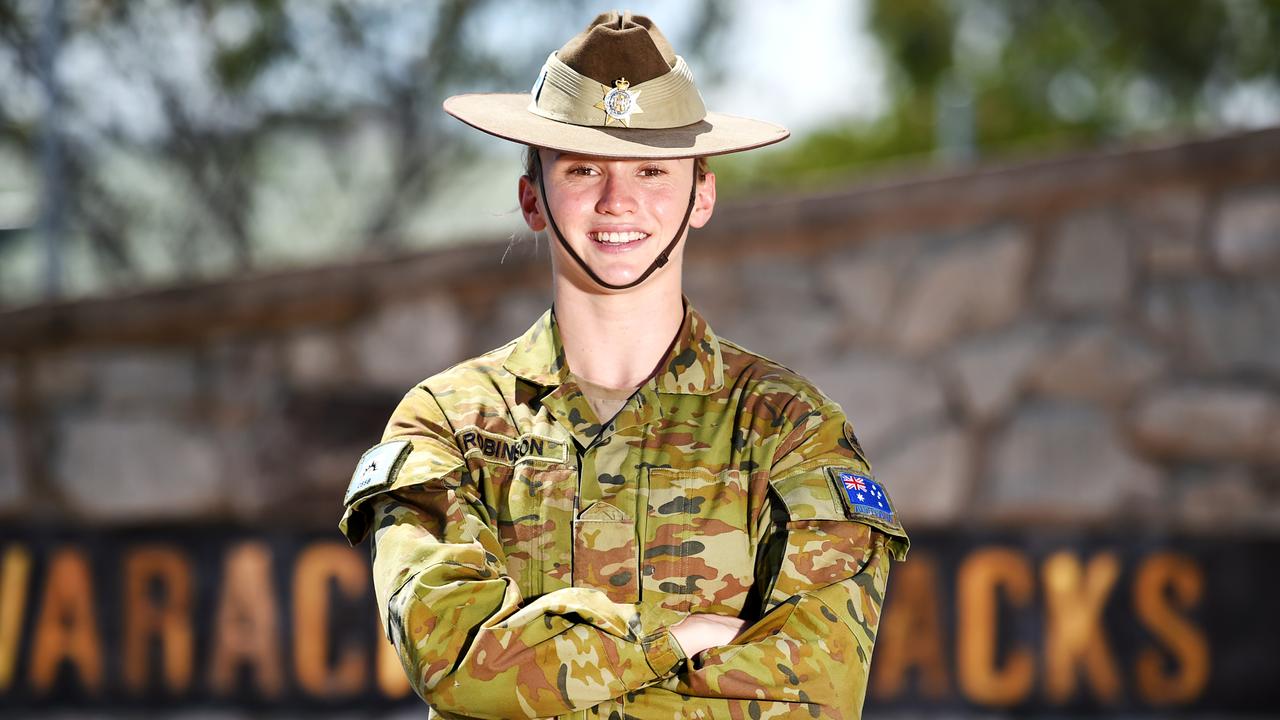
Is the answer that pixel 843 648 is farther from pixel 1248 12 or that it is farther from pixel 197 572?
pixel 1248 12

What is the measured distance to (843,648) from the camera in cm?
217

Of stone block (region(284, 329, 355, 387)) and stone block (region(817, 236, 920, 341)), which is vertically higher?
stone block (region(817, 236, 920, 341))

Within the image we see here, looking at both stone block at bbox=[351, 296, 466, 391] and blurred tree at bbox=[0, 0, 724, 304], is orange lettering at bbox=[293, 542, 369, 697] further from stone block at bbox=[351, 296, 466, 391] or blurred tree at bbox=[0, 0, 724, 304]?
blurred tree at bbox=[0, 0, 724, 304]

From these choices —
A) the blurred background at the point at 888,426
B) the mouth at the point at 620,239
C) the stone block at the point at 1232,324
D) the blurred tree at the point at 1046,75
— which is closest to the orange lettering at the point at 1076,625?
the blurred background at the point at 888,426

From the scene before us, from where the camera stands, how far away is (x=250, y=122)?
310 inches

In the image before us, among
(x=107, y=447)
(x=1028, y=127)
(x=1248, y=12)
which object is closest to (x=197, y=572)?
(x=107, y=447)

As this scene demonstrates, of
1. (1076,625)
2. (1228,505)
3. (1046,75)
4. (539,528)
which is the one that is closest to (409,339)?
(1076,625)

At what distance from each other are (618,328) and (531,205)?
231 mm

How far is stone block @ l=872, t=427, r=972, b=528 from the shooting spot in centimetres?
561

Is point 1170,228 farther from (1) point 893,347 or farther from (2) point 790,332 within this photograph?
(2) point 790,332

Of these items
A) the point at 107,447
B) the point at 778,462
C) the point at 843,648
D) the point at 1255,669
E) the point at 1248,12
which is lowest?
the point at 1255,669

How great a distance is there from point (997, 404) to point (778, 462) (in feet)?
11.7

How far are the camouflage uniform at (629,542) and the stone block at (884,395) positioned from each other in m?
3.31

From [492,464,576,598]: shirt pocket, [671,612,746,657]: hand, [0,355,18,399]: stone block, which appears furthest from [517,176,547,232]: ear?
[0,355,18,399]: stone block
